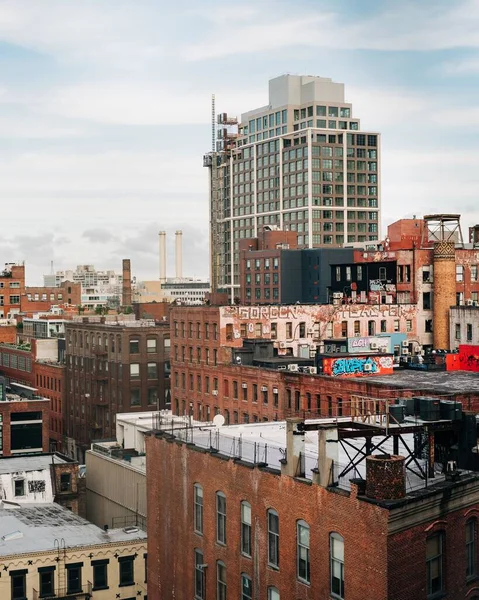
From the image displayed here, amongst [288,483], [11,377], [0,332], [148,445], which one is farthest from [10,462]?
[0,332]

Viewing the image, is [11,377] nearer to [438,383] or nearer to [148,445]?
[438,383]

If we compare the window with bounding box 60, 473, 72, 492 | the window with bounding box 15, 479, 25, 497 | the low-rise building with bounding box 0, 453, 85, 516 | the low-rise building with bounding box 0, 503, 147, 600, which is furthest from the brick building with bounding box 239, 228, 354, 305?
the low-rise building with bounding box 0, 503, 147, 600

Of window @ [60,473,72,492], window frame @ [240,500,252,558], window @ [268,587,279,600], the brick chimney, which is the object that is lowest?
window @ [60,473,72,492]

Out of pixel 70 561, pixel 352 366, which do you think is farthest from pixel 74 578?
pixel 352 366

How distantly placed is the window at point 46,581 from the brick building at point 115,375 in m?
65.5

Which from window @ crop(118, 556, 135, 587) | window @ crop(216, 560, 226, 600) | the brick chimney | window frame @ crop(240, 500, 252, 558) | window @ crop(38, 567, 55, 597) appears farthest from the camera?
window @ crop(118, 556, 135, 587)

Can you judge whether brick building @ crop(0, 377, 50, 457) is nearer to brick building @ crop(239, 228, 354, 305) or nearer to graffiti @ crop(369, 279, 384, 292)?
graffiti @ crop(369, 279, 384, 292)

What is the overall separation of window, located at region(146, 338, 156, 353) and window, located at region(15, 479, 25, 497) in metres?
50.3

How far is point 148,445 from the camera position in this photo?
5144 centimetres

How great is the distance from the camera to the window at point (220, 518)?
1688 inches

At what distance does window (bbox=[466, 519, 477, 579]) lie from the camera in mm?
36688

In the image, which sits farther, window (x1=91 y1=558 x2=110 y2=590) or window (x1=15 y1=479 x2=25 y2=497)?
window (x1=15 y1=479 x2=25 y2=497)

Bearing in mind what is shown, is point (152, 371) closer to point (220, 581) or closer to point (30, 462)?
point (30, 462)

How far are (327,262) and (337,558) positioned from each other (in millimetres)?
132082
